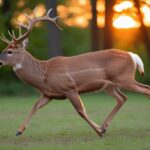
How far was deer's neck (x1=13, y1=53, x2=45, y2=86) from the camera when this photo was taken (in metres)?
12.6

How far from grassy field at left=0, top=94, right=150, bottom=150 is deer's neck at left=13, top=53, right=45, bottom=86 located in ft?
3.15

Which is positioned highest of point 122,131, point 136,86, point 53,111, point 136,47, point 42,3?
point 136,86

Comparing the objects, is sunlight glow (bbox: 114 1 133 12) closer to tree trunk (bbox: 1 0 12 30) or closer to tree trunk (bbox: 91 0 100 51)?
tree trunk (bbox: 91 0 100 51)

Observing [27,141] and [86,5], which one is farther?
[86,5]

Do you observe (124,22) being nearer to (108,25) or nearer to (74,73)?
(108,25)

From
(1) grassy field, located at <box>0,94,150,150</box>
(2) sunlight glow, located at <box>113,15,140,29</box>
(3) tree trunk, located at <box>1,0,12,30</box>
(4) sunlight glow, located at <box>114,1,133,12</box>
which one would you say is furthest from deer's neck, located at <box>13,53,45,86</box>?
(2) sunlight glow, located at <box>113,15,140,29</box>

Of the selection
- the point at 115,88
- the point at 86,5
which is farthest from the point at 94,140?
the point at 86,5

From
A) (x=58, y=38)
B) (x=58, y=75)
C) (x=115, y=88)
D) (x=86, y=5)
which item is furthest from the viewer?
(x=86, y=5)

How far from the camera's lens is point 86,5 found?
44.2 meters

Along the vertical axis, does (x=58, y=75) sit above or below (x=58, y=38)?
above

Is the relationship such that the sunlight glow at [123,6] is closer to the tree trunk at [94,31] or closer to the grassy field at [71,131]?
the tree trunk at [94,31]

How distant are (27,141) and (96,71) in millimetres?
1898

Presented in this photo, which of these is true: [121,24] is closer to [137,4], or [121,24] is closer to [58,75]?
[137,4]

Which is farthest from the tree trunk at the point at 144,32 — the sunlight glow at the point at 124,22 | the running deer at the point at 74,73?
the running deer at the point at 74,73
